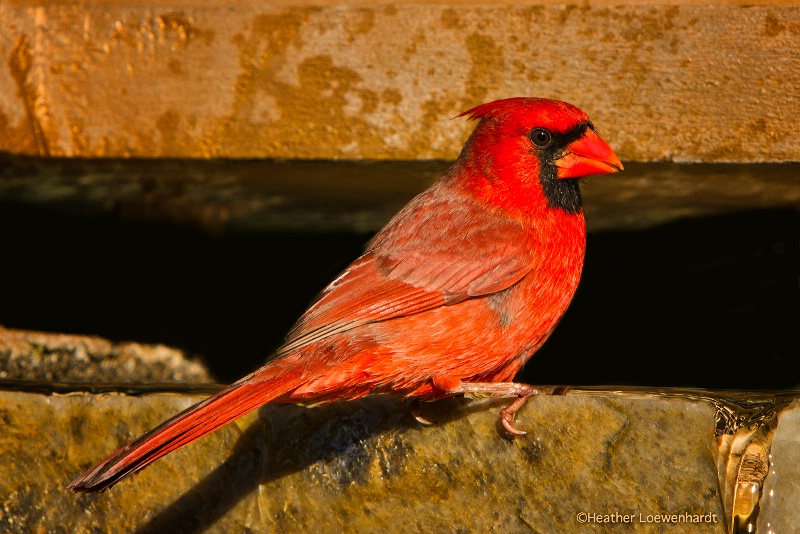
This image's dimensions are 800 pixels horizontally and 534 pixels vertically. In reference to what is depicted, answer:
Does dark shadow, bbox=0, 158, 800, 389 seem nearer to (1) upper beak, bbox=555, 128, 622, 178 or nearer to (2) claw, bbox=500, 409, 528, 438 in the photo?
(1) upper beak, bbox=555, 128, 622, 178

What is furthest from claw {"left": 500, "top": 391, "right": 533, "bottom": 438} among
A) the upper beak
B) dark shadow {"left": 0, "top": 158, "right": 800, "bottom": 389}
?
dark shadow {"left": 0, "top": 158, "right": 800, "bottom": 389}

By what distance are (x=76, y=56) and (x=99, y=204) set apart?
0.99 meters

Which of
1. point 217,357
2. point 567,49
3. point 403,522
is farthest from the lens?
point 217,357

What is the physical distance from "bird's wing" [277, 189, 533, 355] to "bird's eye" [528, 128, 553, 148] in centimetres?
26

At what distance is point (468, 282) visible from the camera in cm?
296

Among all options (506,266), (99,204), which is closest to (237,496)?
(506,266)

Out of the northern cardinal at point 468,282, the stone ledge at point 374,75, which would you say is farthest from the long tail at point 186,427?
the stone ledge at point 374,75

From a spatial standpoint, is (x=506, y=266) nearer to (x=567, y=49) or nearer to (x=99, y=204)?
(x=567, y=49)

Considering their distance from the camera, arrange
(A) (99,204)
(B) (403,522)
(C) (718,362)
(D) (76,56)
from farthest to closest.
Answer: (C) (718,362)
(A) (99,204)
(D) (76,56)
(B) (403,522)

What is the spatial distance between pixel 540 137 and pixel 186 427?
1438 millimetres

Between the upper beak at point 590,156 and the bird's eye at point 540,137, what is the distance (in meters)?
0.07

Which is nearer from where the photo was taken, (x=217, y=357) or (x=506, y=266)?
(x=506, y=266)

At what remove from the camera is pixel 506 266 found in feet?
9.74

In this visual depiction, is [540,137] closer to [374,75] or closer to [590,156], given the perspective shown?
[590,156]
